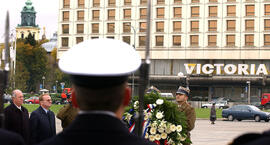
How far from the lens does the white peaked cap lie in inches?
82.9

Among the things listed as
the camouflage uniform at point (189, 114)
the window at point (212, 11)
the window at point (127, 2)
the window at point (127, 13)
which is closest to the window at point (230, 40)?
the window at point (212, 11)

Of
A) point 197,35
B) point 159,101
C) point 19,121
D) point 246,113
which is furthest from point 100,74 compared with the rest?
point 197,35

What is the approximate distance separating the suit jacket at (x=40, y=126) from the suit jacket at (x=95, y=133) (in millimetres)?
6916

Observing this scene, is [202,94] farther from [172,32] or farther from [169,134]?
[169,134]

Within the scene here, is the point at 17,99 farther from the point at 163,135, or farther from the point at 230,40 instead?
the point at 230,40

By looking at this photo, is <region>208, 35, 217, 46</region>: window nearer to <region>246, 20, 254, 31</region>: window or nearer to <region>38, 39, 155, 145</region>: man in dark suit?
<region>246, 20, 254, 31</region>: window

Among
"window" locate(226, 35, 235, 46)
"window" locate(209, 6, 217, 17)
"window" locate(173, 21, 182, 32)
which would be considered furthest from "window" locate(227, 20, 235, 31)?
"window" locate(173, 21, 182, 32)

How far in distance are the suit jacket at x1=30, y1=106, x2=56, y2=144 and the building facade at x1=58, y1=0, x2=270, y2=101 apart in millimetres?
67631

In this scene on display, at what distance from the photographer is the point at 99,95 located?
7.02 feet

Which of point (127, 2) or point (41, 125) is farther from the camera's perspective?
point (127, 2)

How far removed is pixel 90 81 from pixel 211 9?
79.8m

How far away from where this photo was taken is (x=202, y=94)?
85062 mm

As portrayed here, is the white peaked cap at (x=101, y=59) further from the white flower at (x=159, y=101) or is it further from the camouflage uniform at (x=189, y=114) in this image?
the camouflage uniform at (x=189, y=114)

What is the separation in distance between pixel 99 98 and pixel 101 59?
5.8 inches
